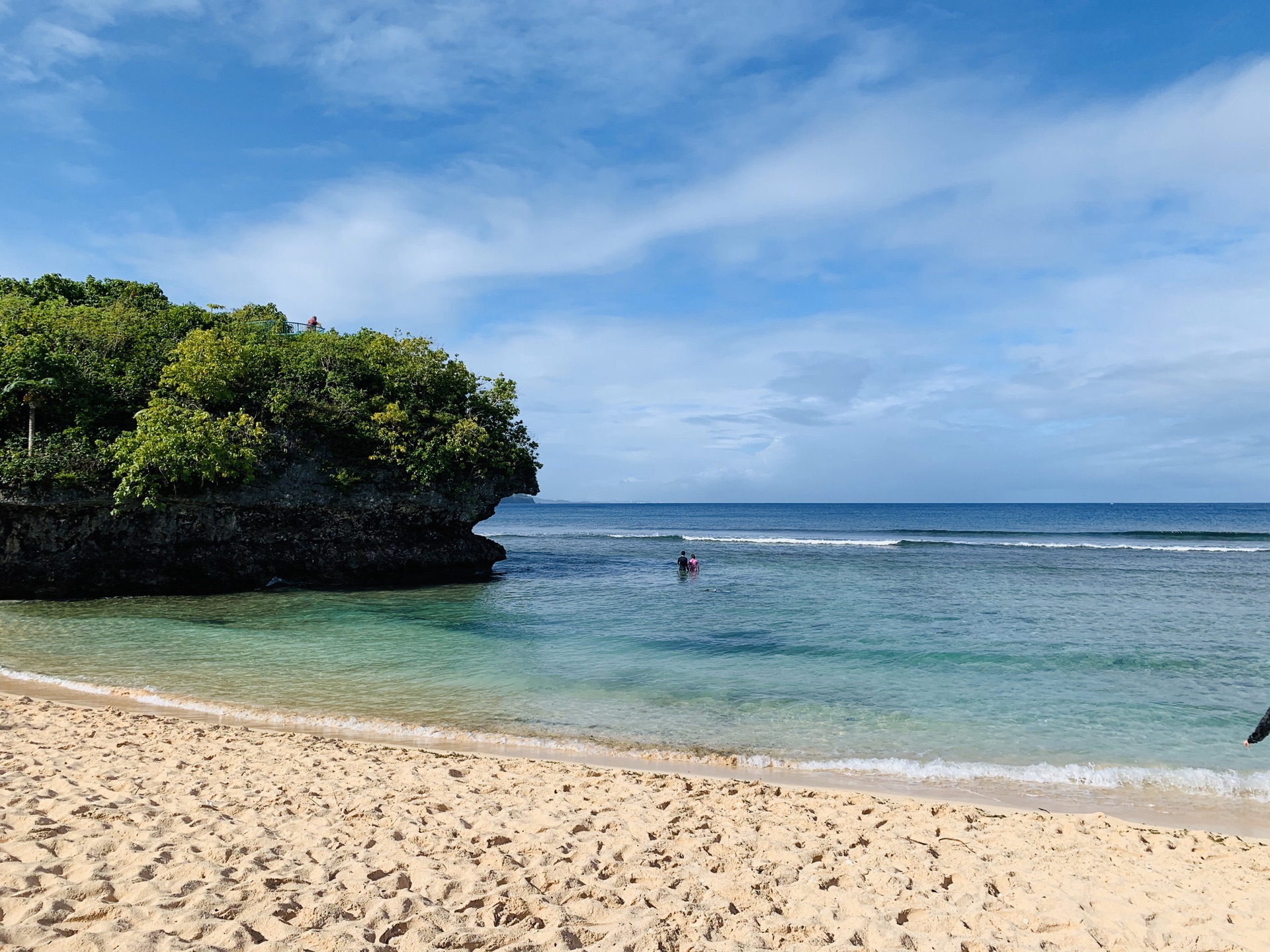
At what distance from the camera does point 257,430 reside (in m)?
22.2

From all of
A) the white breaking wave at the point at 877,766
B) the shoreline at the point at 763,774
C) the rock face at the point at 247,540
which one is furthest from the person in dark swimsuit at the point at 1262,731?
the rock face at the point at 247,540

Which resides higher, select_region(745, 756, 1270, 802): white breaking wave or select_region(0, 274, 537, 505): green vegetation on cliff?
select_region(0, 274, 537, 505): green vegetation on cliff

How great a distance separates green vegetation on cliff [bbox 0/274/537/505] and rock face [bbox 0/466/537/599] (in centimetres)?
71

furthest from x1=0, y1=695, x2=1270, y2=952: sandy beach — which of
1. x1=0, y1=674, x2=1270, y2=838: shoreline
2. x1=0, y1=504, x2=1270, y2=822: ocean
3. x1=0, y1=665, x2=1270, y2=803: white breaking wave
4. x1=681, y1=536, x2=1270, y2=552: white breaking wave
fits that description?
x1=681, y1=536, x2=1270, y2=552: white breaking wave

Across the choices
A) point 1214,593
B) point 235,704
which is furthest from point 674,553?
point 235,704

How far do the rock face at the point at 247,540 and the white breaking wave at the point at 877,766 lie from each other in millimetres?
13484

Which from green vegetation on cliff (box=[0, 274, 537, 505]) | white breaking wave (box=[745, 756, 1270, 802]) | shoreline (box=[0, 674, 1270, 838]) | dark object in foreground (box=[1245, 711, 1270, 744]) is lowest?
shoreline (box=[0, 674, 1270, 838])

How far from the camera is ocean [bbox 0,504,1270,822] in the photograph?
9.05 meters

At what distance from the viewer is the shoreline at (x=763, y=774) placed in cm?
750

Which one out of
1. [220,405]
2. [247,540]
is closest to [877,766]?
[247,540]

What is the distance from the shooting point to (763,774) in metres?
8.59

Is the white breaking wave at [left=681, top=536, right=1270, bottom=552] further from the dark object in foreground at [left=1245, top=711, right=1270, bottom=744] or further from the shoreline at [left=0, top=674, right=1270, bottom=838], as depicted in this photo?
the dark object in foreground at [left=1245, top=711, right=1270, bottom=744]

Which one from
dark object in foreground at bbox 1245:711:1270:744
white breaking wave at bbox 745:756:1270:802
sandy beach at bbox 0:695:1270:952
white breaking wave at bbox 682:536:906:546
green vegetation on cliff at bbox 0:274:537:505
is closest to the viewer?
sandy beach at bbox 0:695:1270:952

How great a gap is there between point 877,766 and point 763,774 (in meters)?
1.46
